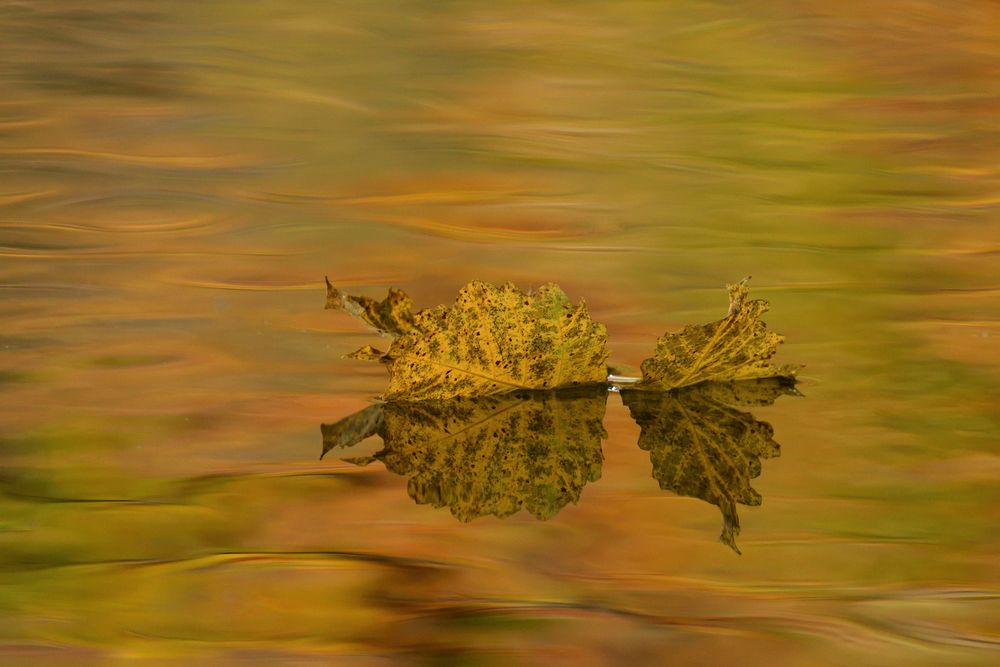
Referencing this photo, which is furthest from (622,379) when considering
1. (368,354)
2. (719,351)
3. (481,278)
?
(481,278)

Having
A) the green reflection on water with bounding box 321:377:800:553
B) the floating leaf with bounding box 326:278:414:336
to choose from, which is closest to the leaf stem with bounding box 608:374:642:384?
the green reflection on water with bounding box 321:377:800:553

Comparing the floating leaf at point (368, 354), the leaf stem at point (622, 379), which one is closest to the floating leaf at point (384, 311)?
the floating leaf at point (368, 354)

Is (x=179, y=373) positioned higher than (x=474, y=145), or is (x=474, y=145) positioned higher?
(x=474, y=145)

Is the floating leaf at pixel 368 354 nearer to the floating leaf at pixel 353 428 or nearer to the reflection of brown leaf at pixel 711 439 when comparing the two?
the floating leaf at pixel 353 428

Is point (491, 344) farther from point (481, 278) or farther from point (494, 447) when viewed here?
point (481, 278)

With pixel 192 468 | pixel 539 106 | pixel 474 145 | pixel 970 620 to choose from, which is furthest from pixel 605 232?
pixel 970 620

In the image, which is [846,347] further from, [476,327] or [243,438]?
[243,438]
